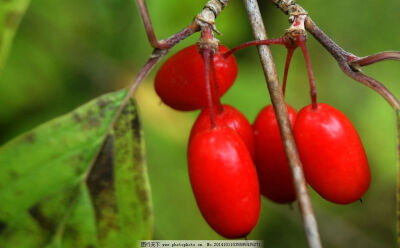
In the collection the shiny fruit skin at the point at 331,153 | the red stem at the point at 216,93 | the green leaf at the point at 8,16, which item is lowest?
the shiny fruit skin at the point at 331,153

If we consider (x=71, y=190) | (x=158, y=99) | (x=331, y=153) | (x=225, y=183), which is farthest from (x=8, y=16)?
A: (x=158, y=99)

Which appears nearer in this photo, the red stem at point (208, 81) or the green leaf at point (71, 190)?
the green leaf at point (71, 190)

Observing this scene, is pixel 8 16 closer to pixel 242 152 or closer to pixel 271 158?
pixel 242 152

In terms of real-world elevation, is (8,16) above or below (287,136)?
above

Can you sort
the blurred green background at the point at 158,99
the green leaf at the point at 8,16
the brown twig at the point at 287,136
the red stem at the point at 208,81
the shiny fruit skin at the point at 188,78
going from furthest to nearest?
the blurred green background at the point at 158,99
the shiny fruit skin at the point at 188,78
the red stem at the point at 208,81
the brown twig at the point at 287,136
the green leaf at the point at 8,16

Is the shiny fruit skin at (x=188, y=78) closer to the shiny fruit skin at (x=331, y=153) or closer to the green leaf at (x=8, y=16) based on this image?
the shiny fruit skin at (x=331, y=153)

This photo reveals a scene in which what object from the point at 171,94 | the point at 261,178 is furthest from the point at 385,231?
the point at 171,94

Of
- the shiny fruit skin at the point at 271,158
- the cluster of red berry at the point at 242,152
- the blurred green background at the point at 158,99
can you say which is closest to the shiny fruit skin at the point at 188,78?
the cluster of red berry at the point at 242,152

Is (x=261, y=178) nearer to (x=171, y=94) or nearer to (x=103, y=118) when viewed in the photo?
(x=171, y=94)

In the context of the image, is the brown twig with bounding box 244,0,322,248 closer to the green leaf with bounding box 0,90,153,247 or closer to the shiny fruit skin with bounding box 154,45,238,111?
the shiny fruit skin with bounding box 154,45,238,111
